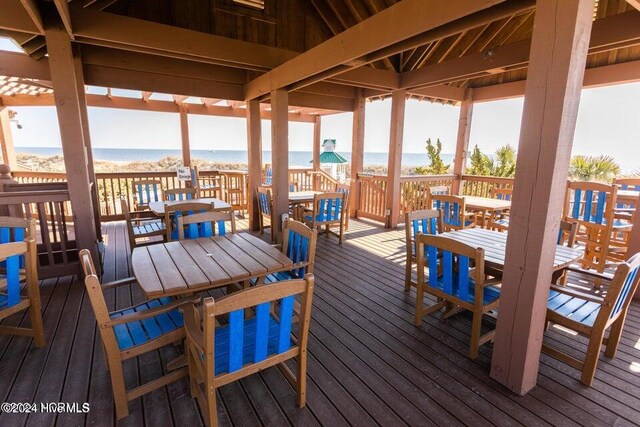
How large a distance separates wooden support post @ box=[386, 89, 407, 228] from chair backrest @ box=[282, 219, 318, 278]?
3861 millimetres

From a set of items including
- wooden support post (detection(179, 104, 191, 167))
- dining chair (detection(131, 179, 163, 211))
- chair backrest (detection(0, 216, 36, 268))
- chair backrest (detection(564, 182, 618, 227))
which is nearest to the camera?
chair backrest (detection(0, 216, 36, 268))

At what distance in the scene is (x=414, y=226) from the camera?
10.9ft

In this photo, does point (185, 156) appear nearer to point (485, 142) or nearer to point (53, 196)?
point (53, 196)

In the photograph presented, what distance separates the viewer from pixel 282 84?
4250 mm

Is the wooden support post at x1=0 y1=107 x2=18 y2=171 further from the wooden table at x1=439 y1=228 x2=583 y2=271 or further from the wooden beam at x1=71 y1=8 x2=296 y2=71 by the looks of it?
the wooden table at x1=439 y1=228 x2=583 y2=271

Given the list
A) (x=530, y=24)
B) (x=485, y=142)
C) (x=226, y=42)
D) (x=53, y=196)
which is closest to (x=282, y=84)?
(x=226, y=42)

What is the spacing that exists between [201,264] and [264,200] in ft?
10.6

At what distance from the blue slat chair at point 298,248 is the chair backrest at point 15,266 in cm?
165

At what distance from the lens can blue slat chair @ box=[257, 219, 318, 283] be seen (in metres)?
2.33

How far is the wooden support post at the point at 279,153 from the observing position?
4562mm

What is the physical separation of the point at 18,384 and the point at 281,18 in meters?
5.27

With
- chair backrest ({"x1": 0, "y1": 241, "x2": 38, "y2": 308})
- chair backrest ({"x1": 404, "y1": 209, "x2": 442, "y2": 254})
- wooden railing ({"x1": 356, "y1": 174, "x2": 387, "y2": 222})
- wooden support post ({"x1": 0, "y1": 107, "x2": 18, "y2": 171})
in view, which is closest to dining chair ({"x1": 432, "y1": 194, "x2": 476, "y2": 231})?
chair backrest ({"x1": 404, "y1": 209, "x2": 442, "y2": 254})

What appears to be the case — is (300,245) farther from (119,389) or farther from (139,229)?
(139,229)

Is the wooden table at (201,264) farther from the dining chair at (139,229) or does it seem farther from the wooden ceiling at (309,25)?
the wooden ceiling at (309,25)
